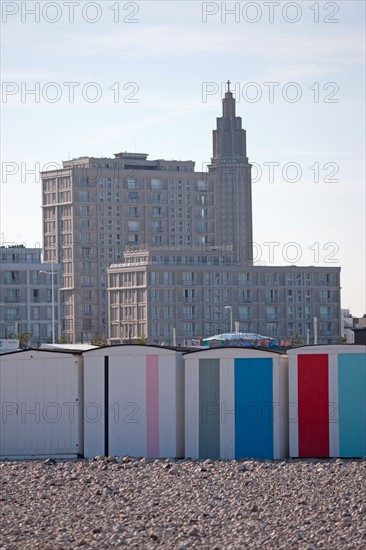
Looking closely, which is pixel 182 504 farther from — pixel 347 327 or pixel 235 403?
pixel 347 327

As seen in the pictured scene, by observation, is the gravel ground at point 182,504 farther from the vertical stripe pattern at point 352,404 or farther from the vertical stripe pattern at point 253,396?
the vertical stripe pattern at point 253,396

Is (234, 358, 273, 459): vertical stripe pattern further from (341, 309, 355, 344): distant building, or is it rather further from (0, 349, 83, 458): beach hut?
(341, 309, 355, 344): distant building

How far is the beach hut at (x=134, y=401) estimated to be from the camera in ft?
98.9

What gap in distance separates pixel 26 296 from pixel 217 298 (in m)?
19.9

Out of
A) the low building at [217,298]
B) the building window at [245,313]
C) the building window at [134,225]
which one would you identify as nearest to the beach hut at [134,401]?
the low building at [217,298]

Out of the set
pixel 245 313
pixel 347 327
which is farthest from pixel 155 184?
pixel 245 313

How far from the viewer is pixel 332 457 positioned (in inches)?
1185

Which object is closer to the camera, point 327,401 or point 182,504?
point 182,504

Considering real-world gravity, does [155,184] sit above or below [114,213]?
above

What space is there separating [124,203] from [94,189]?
4.54m

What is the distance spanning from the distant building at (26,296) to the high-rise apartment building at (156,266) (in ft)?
35.9

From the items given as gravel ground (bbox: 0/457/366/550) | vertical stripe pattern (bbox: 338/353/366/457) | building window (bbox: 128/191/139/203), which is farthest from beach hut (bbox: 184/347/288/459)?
building window (bbox: 128/191/139/203)

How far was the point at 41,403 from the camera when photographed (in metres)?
30.4

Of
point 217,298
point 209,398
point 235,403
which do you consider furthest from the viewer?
point 217,298
